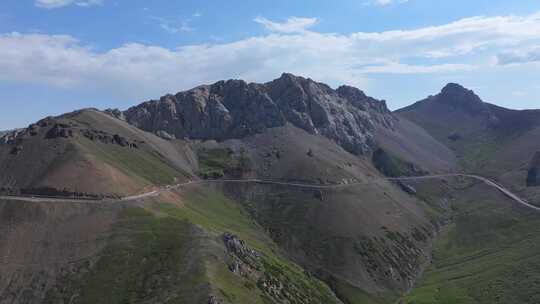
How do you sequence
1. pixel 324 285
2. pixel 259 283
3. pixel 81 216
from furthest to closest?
pixel 324 285
pixel 81 216
pixel 259 283

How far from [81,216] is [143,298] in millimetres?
54187

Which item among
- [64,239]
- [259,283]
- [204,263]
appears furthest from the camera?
[64,239]

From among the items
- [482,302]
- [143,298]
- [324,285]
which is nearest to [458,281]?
[482,302]

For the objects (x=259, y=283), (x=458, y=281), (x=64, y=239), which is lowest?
(x=458, y=281)

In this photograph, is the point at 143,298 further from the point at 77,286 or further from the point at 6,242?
the point at 6,242

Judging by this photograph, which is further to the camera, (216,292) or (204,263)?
(204,263)

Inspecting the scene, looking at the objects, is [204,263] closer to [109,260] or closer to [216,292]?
[216,292]

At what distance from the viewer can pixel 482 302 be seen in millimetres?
173250

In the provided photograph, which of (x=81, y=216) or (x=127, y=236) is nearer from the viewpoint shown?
(x=127, y=236)

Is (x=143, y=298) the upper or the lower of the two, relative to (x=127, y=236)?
lower

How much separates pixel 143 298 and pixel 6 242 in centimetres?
5506

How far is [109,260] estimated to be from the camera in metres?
154

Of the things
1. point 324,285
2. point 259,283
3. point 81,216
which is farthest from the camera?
point 324,285

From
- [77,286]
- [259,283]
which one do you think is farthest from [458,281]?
[77,286]
